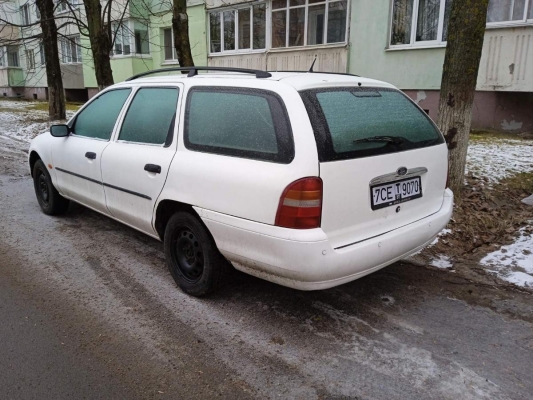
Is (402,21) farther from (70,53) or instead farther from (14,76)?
(14,76)

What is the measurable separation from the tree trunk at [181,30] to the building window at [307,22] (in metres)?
6.74

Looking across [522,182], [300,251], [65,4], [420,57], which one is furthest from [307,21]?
[300,251]

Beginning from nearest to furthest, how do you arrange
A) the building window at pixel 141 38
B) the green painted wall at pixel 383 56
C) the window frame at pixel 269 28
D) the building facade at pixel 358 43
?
the building facade at pixel 358 43
the green painted wall at pixel 383 56
the window frame at pixel 269 28
the building window at pixel 141 38

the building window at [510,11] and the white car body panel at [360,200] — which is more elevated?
the building window at [510,11]

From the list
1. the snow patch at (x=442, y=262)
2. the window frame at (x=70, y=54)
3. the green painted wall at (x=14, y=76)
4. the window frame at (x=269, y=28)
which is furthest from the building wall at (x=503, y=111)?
the green painted wall at (x=14, y=76)

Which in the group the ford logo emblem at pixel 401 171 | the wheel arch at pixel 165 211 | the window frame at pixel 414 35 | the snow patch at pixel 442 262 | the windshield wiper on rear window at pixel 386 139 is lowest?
the snow patch at pixel 442 262

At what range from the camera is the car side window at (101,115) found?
4.48m

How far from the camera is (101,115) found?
4.72m

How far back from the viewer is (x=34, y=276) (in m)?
3.98

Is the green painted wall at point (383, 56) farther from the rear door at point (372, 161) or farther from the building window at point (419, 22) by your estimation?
the rear door at point (372, 161)

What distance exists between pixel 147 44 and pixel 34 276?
1966 cm

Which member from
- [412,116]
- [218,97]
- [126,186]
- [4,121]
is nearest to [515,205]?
[412,116]

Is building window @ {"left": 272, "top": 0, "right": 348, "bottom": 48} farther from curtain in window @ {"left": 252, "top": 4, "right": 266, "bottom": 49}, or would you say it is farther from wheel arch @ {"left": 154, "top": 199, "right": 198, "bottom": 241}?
wheel arch @ {"left": 154, "top": 199, "right": 198, "bottom": 241}

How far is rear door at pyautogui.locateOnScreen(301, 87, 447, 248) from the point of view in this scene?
289cm
